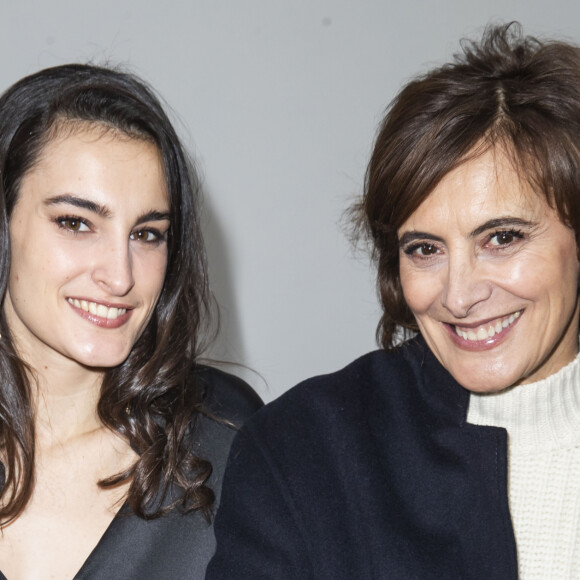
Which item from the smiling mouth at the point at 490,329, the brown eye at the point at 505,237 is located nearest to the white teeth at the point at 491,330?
the smiling mouth at the point at 490,329

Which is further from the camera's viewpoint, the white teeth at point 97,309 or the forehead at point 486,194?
the white teeth at point 97,309

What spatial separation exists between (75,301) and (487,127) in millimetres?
723

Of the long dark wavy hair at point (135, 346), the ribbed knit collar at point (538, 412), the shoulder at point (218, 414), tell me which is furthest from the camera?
the shoulder at point (218, 414)

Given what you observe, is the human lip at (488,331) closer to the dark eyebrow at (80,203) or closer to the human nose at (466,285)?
the human nose at (466,285)

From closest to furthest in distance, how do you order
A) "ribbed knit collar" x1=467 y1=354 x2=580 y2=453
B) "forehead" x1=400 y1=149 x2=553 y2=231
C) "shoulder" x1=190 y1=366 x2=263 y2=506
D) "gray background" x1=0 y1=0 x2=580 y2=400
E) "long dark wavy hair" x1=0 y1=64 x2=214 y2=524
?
"forehead" x1=400 y1=149 x2=553 y2=231, "ribbed knit collar" x1=467 y1=354 x2=580 y2=453, "long dark wavy hair" x1=0 y1=64 x2=214 y2=524, "shoulder" x1=190 y1=366 x2=263 y2=506, "gray background" x1=0 y1=0 x2=580 y2=400

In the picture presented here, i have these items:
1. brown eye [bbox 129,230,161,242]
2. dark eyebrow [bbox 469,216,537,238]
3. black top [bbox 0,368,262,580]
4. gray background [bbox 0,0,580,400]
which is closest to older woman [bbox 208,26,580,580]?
dark eyebrow [bbox 469,216,537,238]

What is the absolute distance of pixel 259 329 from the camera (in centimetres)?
254

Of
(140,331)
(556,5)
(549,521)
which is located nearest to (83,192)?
(140,331)

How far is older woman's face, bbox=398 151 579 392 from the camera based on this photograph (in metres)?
1.55

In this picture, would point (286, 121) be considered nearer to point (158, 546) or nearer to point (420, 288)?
point (420, 288)

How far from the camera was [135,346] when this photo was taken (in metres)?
1.98

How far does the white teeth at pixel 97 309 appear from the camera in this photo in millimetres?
1765

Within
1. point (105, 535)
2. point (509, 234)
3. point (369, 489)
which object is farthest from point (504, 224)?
point (105, 535)

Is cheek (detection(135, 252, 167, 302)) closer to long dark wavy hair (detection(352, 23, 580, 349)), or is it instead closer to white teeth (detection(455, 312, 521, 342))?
long dark wavy hair (detection(352, 23, 580, 349))
